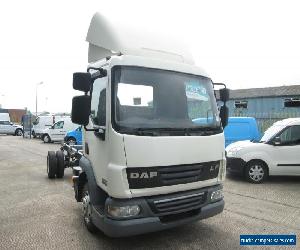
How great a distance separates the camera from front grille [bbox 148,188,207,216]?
164 inches

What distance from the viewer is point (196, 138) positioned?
4.43m

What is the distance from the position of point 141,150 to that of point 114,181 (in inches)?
20.7

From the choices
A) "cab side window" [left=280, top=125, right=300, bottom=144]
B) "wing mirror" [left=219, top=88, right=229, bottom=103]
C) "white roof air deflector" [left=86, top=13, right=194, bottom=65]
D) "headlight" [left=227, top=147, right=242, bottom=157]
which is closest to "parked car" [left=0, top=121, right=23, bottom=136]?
"headlight" [left=227, top=147, right=242, bottom=157]

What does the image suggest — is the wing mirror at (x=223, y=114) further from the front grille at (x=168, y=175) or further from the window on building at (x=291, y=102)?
the window on building at (x=291, y=102)

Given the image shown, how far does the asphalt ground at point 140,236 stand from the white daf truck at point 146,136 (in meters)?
0.50

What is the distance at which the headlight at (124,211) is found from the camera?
4004 millimetres

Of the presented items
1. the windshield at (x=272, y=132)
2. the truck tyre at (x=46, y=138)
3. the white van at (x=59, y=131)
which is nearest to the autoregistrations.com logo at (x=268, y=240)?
the windshield at (x=272, y=132)

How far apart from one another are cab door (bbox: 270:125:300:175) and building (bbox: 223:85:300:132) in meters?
21.6

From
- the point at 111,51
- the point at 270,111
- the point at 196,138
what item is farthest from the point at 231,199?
the point at 270,111

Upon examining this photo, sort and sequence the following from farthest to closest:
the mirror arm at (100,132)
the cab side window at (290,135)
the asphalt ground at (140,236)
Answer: the cab side window at (290,135) → the asphalt ground at (140,236) → the mirror arm at (100,132)

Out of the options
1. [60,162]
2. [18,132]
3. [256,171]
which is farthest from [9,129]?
[256,171]

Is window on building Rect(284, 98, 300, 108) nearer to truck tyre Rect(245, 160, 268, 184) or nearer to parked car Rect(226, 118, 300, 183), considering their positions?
parked car Rect(226, 118, 300, 183)

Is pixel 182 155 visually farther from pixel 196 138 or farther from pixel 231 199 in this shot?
pixel 231 199

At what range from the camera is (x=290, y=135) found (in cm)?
895
